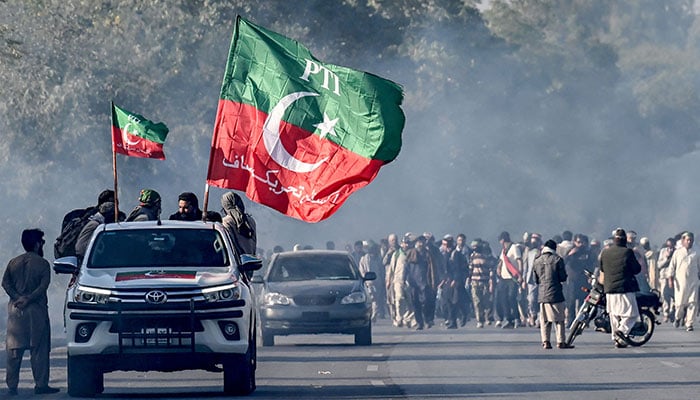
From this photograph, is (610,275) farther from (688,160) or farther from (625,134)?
(688,160)

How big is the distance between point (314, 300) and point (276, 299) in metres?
0.61

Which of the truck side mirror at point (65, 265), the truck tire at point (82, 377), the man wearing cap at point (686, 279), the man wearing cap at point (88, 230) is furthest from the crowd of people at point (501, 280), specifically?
the truck side mirror at point (65, 265)

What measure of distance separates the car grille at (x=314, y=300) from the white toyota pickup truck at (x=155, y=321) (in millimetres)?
10448

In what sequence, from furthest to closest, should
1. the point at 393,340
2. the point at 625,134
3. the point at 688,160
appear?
the point at 688,160 < the point at 625,134 < the point at 393,340

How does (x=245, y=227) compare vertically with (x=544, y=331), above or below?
above

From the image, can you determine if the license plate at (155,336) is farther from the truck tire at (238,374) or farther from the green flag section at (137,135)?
the green flag section at (137,135)

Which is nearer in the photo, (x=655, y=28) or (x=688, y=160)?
(x=688, y=160)

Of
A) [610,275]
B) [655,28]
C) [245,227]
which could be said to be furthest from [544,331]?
[655,28]

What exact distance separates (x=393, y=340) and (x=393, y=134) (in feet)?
Result: 42.8

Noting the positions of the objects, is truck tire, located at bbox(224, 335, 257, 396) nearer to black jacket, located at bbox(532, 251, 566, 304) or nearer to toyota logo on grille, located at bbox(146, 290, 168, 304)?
toyota logo on grille, located at bbox(146, 290, 168, 304)

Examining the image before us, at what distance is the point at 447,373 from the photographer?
792 inches

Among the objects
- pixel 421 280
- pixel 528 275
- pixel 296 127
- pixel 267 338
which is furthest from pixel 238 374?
pixel 421 280

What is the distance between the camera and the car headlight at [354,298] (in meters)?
27.0

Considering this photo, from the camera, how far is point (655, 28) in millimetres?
160625
